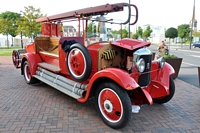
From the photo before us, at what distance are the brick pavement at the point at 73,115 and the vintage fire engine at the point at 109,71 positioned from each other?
0.28m

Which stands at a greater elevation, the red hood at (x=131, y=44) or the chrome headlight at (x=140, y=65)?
the red hood at (x=131, y=44)

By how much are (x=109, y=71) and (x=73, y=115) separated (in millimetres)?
1248

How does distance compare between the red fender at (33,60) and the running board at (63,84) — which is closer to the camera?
the running board at (63,84)

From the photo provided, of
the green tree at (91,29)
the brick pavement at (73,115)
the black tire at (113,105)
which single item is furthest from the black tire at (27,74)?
the black tire at (113,105)

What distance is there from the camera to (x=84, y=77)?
3.65m

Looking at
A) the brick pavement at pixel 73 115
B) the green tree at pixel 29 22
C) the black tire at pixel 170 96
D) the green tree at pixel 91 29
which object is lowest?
the brick pavement at pixel 73 115

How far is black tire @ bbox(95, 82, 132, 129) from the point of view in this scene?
289 centimetres

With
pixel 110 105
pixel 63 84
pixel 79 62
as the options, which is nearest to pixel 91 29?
pixel 79 62

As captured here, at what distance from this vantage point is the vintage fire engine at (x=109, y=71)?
3014 millimetres

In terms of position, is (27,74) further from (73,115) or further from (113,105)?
(113,105)

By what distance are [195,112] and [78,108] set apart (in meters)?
2.45

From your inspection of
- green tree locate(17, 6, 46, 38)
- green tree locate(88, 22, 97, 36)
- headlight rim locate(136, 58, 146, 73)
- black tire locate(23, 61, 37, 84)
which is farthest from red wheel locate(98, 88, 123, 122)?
green tree locate(17, 6, 46, 38)

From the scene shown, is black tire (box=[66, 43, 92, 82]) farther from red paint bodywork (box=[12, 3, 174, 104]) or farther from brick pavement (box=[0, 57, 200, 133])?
brick pavement (box=[0, 57, 200, 133])

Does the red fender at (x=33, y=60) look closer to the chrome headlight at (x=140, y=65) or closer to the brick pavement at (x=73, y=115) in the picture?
the brick pavement at (x=73, y=115)
